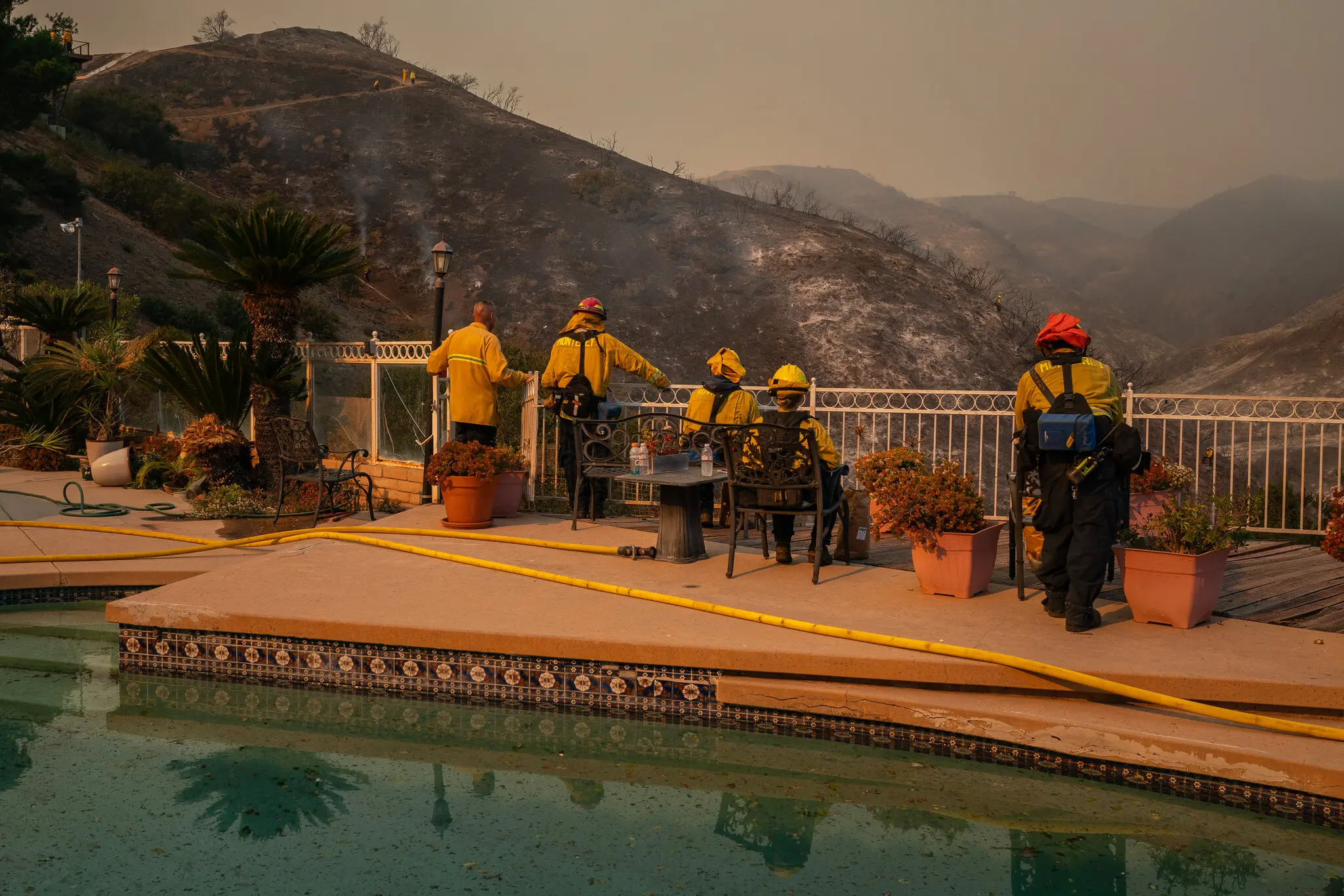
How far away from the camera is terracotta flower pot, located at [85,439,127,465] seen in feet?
43.8

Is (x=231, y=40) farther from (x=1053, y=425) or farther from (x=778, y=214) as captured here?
(x=1053, y=425)

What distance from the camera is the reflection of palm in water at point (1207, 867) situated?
3.33 meters

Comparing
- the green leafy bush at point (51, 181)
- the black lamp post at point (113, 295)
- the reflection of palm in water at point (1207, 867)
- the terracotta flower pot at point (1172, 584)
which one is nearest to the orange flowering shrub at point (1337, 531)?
the terracotta flower pot at point (1172, 584)

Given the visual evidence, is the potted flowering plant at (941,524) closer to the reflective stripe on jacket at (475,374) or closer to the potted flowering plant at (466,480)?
the potted flowering plant at (466,480)

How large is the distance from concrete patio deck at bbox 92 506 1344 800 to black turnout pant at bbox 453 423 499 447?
2.37 m

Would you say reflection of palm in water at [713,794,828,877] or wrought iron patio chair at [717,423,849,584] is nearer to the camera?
reflection of palm in water at [713,794,828,877]

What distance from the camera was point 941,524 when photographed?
5.82 meters

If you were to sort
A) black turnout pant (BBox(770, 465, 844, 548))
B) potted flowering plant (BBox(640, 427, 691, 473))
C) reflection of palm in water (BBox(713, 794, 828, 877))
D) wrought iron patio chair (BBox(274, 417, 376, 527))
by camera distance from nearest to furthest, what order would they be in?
reflection of palm in water (BBox(713, 794, 828, 877))
black turnout pant (BBox(770, 465, 844, 548))
potted flowering plant (BBox(640, 427, 691, 473))
wrought iron patio chair (BBox(274, 417, 376, 527))

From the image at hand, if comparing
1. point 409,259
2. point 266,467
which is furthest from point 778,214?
point 266,467

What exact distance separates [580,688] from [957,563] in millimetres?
2317

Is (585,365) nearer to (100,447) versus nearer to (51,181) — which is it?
(100,447)

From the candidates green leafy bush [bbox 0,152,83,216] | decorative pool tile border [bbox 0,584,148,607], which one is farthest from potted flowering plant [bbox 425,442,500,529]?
green leafy bush [bbox 0,152,83,216]

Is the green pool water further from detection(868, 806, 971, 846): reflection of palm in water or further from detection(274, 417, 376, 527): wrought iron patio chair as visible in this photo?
detection(274, 417, 376, 527): wrought iron patio chair

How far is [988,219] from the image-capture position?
114 m
